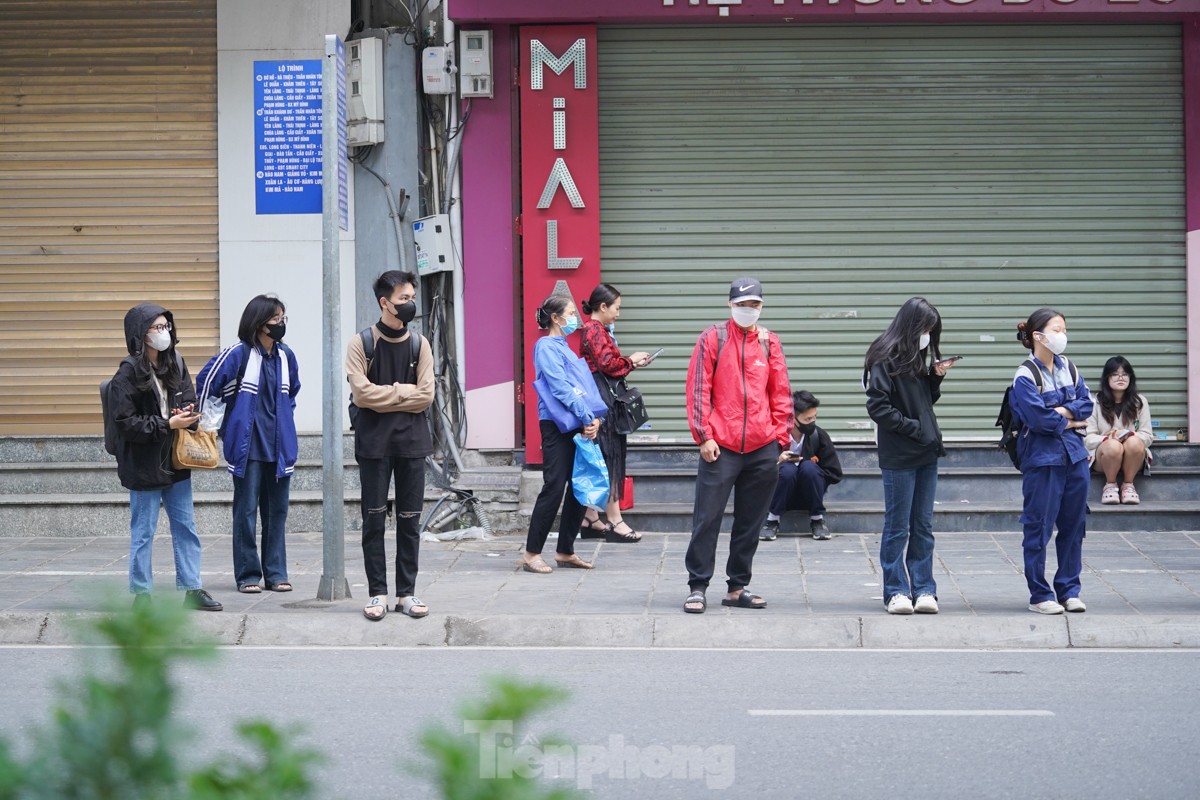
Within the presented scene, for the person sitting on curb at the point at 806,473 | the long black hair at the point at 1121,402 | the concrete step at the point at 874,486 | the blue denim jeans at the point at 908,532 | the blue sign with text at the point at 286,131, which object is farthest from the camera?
the blue sign with text at the point at 286,131

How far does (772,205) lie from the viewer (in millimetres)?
12945

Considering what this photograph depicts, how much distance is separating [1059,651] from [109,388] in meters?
5.92

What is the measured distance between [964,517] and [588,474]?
389 cm

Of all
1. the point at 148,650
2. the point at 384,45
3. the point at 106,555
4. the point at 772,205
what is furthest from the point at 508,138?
the point at 148,650

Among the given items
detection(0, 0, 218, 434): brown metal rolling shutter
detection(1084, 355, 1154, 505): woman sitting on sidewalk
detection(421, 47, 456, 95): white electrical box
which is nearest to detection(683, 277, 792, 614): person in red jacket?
detection(1084, 355, 1154, 505): woman sitting on sidewalk

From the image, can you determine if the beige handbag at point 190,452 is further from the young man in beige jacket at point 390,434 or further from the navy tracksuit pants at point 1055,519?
the navy tracksuit pants at point 1055,519

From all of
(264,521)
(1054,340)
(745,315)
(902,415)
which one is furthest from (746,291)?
(264,521)

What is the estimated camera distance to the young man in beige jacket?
27.1 feet

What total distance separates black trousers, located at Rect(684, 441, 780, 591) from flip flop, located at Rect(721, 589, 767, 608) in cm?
7

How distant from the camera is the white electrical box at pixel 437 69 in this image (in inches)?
496

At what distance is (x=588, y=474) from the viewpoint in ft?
32.2

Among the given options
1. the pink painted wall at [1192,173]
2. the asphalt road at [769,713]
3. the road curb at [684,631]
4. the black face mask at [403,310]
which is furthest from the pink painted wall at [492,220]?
the pink painted wall at [1192,173]

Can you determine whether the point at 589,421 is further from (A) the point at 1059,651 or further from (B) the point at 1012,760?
(B) the point at 1012,760

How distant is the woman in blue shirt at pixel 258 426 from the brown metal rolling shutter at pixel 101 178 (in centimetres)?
444
